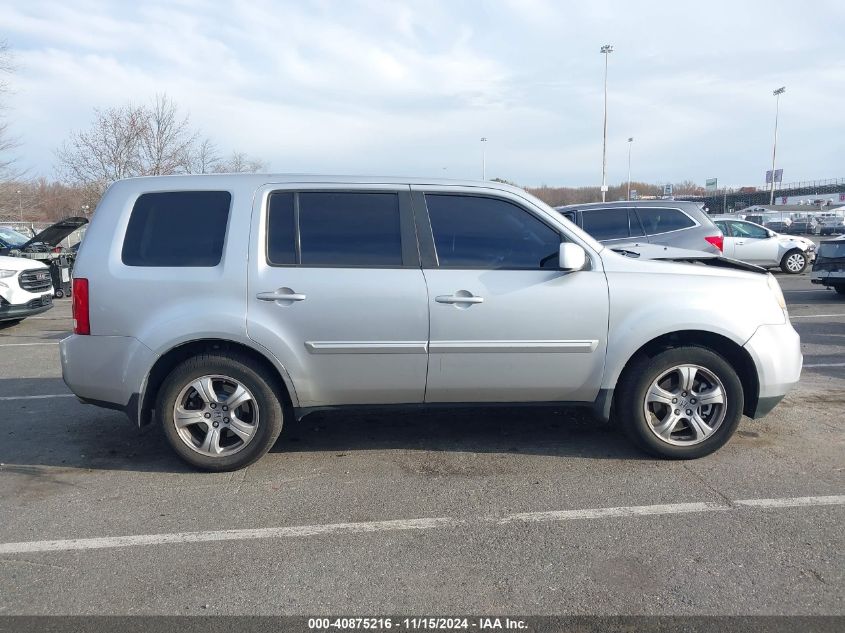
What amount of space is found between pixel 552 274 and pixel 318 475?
2.03m

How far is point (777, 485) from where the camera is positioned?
4203 mm

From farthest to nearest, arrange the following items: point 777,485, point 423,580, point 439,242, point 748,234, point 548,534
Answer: point 748,234 → point 439,242 → point 777,485 → point 548,534 → point 423,580

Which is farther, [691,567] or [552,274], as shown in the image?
[552,274]

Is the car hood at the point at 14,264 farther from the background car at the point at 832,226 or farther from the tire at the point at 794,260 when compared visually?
the background car at the point at 832,226

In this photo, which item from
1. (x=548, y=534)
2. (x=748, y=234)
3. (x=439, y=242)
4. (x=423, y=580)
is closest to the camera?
(x=423, y=580)

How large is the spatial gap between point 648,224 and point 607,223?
2.24 ft

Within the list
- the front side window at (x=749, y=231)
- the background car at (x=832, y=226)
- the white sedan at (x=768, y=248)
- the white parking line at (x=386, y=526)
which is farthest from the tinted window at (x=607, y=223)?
the background car at (x=832, y=226)

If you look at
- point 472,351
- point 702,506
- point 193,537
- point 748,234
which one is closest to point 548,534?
point 702,506

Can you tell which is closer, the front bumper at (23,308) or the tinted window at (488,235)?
the tinted window at (488,235)

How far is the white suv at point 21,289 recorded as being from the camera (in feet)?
33.5

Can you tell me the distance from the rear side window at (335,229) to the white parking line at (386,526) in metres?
1.64

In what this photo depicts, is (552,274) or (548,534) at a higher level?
(552,274)

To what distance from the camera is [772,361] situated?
4547 mm

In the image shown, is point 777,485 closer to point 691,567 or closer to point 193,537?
point 691,567
